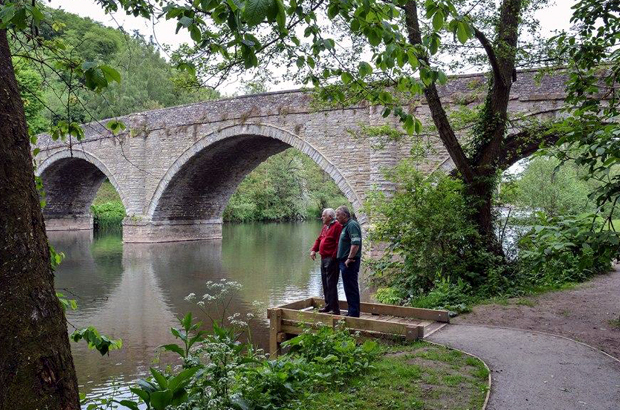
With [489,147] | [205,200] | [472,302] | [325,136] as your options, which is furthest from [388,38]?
Answer: [205,200]

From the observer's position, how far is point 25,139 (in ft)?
6.59

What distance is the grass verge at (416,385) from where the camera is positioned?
3.44 metres

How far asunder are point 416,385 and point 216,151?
1675 cm

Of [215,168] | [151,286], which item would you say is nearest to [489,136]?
[151,286]

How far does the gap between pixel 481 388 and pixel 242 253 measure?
1483cm

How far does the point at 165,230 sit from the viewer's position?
2162 centimetres

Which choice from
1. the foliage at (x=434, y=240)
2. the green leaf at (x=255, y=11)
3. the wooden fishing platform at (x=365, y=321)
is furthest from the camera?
the foliage at (x=434, y=240)

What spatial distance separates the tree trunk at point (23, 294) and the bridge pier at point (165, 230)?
776 inches

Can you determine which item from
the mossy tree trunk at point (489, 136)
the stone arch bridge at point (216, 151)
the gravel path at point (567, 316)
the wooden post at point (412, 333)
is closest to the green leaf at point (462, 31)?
the wooden post at point (412, 333)

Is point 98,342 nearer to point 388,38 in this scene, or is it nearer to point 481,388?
point 388,38

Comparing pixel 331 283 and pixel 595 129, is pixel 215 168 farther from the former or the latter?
pixel 595 129

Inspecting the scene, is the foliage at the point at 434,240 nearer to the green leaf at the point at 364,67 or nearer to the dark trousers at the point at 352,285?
the dark trousers at the point at 352,285

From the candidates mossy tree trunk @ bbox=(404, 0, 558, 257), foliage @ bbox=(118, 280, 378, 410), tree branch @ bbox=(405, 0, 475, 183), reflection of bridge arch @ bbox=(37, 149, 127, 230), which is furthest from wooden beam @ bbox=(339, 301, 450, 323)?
reflection of bridge arch @ bbox=(37, 149, 127, 230)

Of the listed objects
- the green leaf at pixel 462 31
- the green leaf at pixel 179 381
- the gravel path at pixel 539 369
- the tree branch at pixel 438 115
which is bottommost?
the gravel path at pixel 539 369
